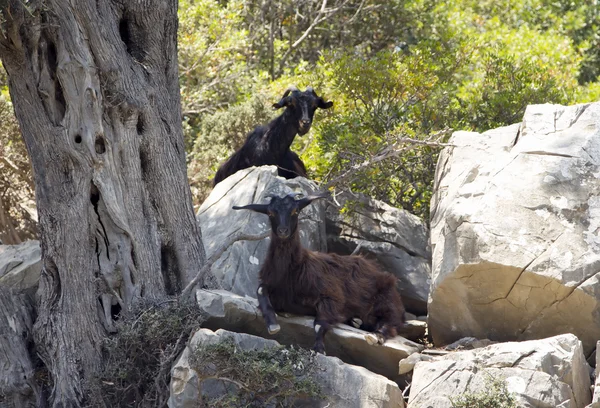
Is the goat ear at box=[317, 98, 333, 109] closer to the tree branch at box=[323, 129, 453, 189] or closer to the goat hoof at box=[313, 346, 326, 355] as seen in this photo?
the tree branch at box=[323, 129, 453, 189]

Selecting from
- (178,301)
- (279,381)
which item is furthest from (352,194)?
(279,381)

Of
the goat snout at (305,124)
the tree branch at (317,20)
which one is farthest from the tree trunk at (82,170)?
the tree branch at (317,20)

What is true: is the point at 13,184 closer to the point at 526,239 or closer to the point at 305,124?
the point at 305,124

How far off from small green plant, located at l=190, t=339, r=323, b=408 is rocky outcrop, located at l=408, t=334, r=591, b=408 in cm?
91

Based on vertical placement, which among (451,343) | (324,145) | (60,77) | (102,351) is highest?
(60,77)

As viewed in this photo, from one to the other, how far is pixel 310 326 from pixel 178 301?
1.25 meters

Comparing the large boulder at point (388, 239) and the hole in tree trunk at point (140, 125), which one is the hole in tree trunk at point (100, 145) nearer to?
the hole in tree trunk at point (140, 125)

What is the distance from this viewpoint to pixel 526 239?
743cm

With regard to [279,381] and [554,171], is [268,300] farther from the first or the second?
[554,171]

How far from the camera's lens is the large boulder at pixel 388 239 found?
973 cm

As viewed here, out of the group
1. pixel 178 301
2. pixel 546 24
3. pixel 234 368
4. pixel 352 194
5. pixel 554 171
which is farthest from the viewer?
pixel 546 24

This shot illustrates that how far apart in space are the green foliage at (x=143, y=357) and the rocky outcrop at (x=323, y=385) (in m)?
0.33

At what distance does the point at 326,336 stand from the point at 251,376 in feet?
4.76

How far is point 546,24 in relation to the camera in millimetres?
17125
